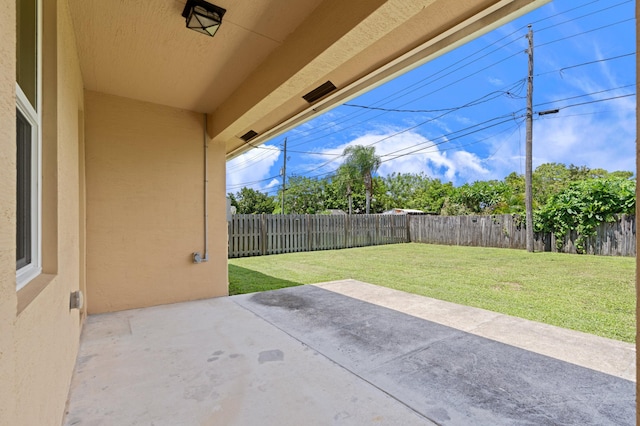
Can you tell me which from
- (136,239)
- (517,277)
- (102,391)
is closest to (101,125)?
(136,239)

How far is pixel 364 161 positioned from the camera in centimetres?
2397

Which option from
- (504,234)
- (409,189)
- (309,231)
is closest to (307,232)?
(309,231)

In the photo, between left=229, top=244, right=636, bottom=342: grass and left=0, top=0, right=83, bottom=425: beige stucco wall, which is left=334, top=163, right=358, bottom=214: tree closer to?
left=229, top=244, right=636, bottom=342: grass

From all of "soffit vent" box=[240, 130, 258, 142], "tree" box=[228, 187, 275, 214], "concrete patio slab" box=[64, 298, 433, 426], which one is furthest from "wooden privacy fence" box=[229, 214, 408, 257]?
"tree" box=[228, 187, 275, 214]

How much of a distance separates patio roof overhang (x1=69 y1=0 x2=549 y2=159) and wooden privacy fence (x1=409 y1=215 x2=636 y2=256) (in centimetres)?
974

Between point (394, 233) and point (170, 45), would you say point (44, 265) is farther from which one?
point (394, 233)

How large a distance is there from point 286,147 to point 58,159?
21.9 m

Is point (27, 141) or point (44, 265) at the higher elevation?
point (27, 141)

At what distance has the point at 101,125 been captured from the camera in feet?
12.8

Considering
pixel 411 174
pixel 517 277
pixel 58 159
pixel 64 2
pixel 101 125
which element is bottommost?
pixel 517 277

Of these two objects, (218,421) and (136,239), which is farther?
(136,239)

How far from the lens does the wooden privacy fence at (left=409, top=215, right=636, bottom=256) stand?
8.64 m

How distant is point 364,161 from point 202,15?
876 inches

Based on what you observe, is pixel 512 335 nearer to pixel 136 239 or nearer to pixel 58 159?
pixel 58 159
